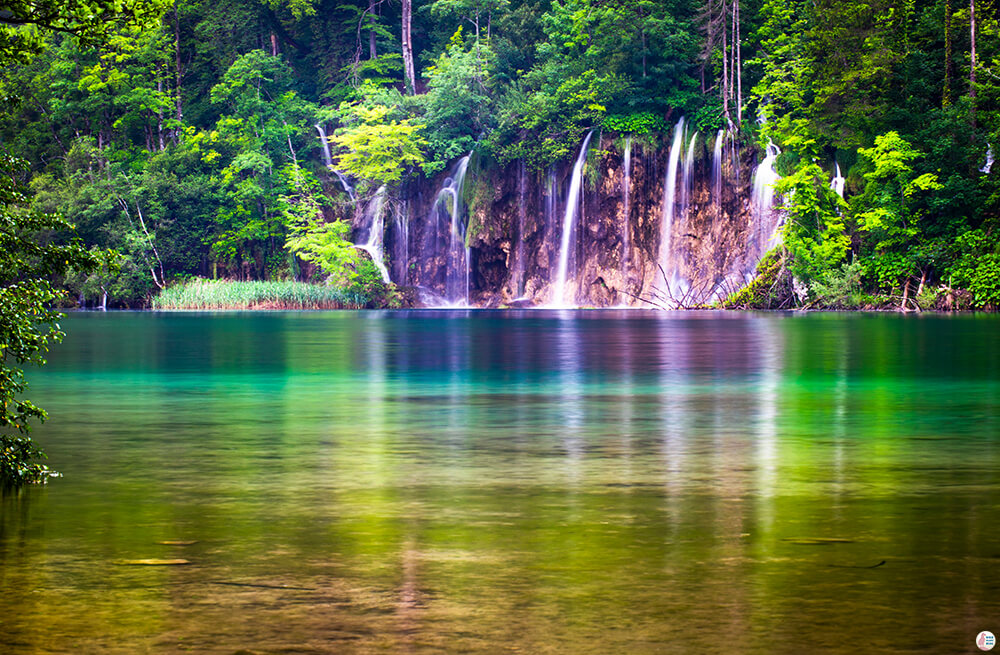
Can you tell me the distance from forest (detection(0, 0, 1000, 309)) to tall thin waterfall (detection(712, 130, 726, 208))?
37.0 inches

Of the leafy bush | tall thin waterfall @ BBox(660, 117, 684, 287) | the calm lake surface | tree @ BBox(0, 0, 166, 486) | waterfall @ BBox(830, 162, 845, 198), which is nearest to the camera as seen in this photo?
the calm lake surface

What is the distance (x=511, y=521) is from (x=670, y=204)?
49232 millimetres

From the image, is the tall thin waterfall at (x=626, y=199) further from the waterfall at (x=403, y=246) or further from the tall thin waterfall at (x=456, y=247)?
the waterfall at (x=403, y=246)

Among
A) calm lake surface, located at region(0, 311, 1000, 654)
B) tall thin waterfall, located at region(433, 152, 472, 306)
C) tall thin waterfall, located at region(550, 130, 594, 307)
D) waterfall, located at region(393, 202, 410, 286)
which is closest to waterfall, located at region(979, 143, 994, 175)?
tall thin waterfall, located at region(550, 130, 594, 307)

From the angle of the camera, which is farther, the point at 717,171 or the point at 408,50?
the point at 408,50

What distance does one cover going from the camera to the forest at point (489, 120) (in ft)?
144

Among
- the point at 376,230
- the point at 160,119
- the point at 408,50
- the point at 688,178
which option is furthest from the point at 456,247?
the point at 160,119

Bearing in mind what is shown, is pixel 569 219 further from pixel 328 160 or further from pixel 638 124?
pixel 328 160

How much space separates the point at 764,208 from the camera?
5072 cm

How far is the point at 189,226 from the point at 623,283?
1034 inches

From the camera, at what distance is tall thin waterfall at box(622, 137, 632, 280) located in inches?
2181

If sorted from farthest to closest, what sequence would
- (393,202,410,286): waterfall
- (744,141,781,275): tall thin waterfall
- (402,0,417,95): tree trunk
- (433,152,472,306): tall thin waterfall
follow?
(402,0,417,95): tree trunk → (393,202,410,286): waterfall → (433,152,472,306): tall thin waterfall → (744,141,781,275): tall thin waterfall

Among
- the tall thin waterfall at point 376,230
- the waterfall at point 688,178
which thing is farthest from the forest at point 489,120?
the waterfall at point 688,178

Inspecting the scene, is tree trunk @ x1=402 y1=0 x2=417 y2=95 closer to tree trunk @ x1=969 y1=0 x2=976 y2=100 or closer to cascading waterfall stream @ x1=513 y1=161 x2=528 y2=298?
cascading waterfall stream @ x1=513 y1=161 x2=528 y2=298
